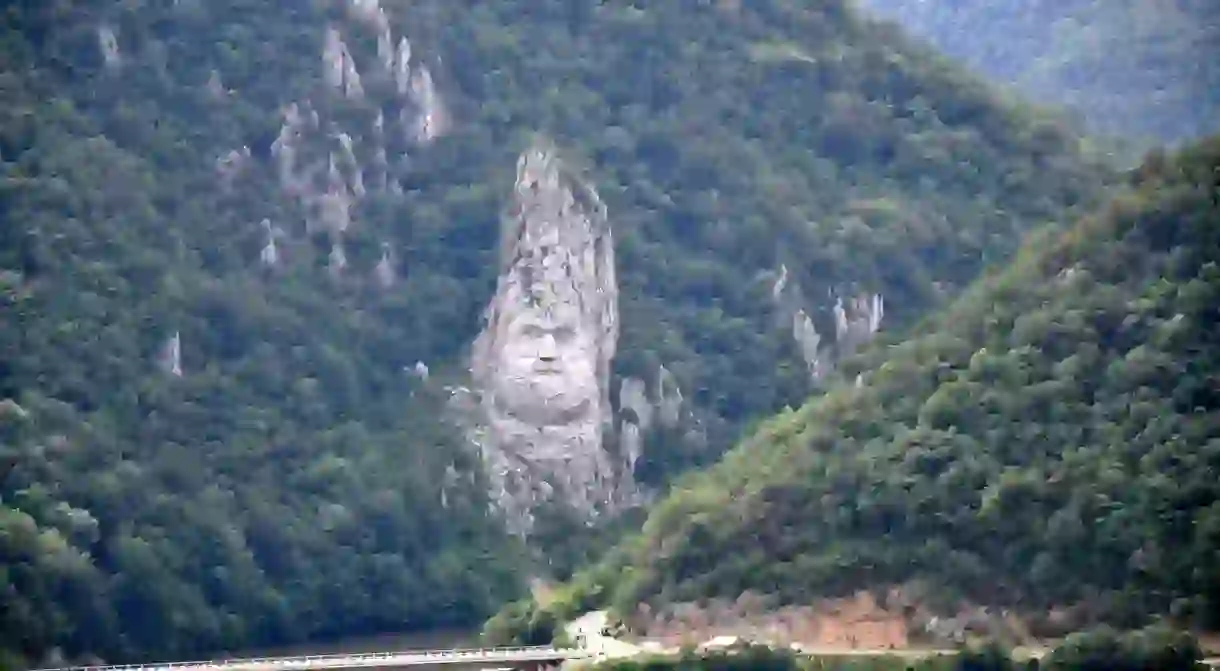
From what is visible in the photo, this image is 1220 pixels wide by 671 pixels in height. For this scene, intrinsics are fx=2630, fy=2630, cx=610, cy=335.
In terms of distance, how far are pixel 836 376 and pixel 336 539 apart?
2146cm

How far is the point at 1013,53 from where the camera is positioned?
153 metres

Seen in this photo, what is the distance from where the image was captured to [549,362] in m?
104

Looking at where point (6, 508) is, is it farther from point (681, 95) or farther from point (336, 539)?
point (681, 95)

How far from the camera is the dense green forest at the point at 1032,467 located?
250 ft

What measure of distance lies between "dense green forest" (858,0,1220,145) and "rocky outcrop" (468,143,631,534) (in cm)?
2923

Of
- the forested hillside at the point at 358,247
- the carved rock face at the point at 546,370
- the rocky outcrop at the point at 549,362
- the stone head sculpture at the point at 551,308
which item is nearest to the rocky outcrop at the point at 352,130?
the forested hillside at the point at 358,247

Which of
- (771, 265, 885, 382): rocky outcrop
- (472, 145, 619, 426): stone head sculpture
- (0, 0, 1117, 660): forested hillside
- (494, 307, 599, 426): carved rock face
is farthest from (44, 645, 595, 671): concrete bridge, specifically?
(771, 265, 885, 382): rocky outcrop

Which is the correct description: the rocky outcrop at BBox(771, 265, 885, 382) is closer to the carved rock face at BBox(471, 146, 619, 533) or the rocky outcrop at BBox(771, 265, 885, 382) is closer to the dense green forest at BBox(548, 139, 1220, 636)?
the carved rock face at BBox(471, 146, 619, 533)

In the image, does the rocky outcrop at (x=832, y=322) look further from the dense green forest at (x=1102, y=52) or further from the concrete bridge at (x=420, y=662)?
the concrete bridge at (x=420, y=662)

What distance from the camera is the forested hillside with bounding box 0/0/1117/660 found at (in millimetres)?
91938

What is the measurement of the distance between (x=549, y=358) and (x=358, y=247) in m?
10.1

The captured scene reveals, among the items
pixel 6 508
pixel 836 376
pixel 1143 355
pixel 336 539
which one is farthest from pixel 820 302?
pixel 6 508

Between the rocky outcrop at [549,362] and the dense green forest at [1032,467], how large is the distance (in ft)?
41.9

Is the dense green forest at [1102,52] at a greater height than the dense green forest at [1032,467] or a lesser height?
greater
